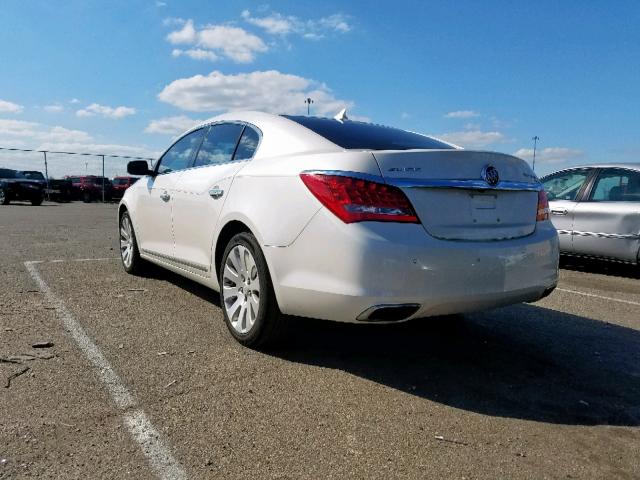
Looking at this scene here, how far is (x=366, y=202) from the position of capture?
2.95 metres

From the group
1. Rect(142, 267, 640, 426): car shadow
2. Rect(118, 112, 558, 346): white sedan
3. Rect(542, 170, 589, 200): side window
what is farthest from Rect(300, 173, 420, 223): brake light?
Rect(542, 170, 589, 200): side window

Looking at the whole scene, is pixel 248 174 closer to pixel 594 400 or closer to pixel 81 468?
pixel 81 468

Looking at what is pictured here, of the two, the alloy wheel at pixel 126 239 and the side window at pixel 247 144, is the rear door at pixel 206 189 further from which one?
the alloy wheel at pixel 126 239

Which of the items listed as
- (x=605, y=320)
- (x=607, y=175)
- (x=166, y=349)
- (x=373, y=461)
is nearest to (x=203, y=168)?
(x=166, y=349)

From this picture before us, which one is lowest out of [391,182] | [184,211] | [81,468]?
→ [81,468]

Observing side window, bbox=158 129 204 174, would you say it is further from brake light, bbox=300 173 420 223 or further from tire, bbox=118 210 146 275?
brake light, bbox=300 173 420 223

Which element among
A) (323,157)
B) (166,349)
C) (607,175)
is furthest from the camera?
(607,175)

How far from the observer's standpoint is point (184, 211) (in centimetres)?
457

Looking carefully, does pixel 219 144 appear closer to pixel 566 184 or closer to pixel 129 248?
pixel 129 248

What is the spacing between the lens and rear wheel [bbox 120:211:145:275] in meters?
5.96

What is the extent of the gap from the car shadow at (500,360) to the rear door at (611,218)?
289 centimetres

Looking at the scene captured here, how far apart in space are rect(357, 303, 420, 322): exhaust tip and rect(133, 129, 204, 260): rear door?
7.93 ft

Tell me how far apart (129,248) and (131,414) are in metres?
3.74

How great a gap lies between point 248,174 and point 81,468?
2066 mm
